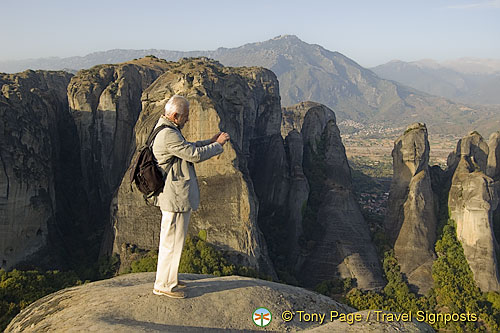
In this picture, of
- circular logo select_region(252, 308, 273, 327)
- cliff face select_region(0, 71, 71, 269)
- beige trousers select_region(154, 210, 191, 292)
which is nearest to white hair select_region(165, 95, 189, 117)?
beige trousers select_region(154, 210, 191, 292)

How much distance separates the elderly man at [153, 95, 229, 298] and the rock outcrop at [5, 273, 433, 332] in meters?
0.67

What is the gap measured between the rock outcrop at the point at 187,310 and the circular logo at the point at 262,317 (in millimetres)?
63

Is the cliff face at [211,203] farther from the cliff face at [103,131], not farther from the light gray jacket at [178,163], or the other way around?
the light gray jacket at [178,163]

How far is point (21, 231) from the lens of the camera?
2316cm

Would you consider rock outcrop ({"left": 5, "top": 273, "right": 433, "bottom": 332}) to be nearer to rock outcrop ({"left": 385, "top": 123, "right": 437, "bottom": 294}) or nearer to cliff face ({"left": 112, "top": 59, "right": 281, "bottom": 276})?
cliff face ({"left": 112, "top": 59, "right": 281, "bottom": 276})

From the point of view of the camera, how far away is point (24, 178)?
23.3 m

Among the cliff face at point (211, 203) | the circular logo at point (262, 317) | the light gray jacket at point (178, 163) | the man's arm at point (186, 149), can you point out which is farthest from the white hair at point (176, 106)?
the cliff face at point (211, 203)

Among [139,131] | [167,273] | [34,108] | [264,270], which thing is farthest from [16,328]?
[34,108]

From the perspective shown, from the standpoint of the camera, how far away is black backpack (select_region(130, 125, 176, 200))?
5.66 meters

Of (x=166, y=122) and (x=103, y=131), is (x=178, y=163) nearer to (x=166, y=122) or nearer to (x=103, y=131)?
(x=166, y=122)

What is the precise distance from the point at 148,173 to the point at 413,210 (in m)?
27.4

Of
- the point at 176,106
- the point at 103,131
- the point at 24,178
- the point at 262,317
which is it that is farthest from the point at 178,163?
the point at 103,131

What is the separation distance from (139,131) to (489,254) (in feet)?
78.3

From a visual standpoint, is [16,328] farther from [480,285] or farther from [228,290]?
[480,285]
